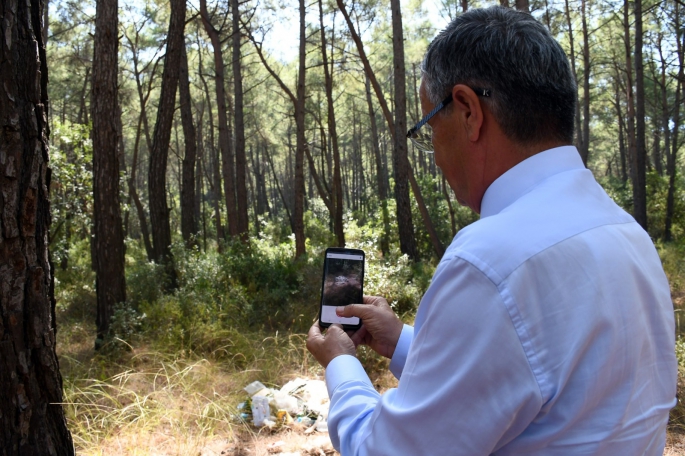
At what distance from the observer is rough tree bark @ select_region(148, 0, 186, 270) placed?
809 cm

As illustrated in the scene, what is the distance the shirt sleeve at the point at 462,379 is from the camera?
32.9 inches

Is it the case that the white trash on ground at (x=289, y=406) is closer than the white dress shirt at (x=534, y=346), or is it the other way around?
the white dress shirt at (x=534, y=346)

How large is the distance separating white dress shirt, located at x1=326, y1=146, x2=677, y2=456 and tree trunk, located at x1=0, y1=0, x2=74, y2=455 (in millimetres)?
1287

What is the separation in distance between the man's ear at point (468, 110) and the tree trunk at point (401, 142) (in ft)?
32.0

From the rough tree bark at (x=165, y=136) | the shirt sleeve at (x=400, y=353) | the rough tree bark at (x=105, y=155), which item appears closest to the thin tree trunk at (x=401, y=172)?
the rough tree bark at (x=165, y=136)

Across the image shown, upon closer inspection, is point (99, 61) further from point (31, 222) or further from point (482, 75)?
point (482, 75)

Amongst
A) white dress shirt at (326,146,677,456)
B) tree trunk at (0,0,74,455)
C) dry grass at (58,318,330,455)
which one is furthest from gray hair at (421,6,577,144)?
dry grass at (58,318,330,455)

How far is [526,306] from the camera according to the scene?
0.84 meters

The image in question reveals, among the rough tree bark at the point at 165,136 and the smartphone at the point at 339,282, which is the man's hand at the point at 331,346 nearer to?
the smartphone at the point at 339,282

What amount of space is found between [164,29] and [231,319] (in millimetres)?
15522

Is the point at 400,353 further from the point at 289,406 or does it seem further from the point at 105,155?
the point at 105,155

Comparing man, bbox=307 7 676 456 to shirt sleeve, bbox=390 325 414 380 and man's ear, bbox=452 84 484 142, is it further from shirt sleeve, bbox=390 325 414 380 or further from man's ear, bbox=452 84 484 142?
shirt sleeve, bbox=390 325 414 380

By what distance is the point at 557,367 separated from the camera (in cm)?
84

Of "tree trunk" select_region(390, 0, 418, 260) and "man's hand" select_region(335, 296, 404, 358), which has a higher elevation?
"tree trunk" select_region(390, 0, 418, 260)
